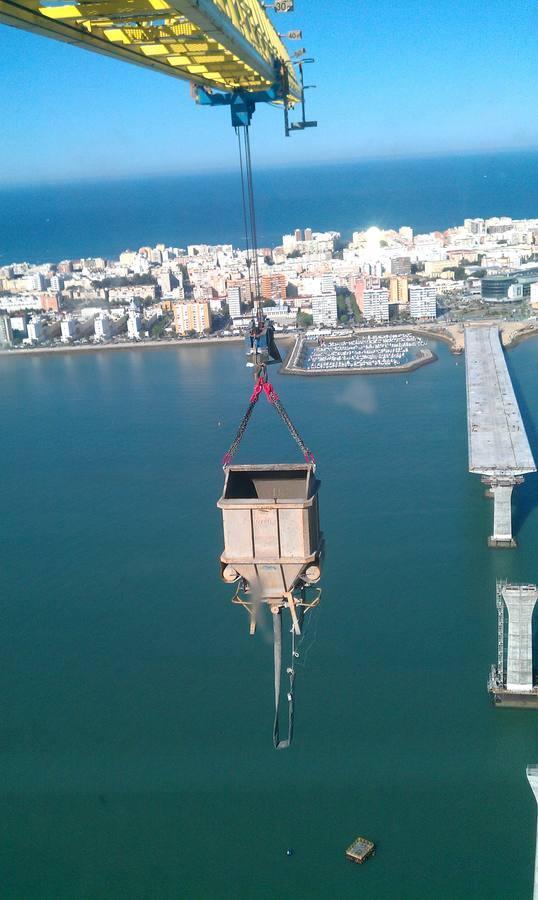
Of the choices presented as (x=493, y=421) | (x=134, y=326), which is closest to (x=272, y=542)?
(x=493, y=421)

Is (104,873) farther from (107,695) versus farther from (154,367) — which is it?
(154,367)

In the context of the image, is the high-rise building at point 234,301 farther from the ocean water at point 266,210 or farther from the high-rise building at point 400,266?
the ocean water at point 266,210

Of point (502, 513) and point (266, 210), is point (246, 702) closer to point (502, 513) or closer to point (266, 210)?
point (502, 513)

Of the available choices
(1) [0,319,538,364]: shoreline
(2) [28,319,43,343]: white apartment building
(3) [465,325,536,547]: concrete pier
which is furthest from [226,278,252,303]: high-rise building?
(3) [465,325,536,547]: concrete pier

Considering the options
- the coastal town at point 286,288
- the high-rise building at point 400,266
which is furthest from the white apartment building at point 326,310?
the high-rise building at point 400,266

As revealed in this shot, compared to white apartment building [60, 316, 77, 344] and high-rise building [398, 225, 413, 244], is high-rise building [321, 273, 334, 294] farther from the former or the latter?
high-rise building [398, 225, 413, 244]
